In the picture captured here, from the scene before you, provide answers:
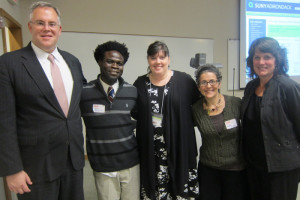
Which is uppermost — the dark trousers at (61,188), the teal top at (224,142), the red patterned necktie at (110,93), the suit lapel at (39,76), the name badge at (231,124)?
the suit lapel at (39,76)

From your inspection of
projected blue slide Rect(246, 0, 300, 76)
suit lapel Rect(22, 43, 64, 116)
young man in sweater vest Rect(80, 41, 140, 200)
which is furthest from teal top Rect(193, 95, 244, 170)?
projected blue slide Rect(246, 0, 300, 76)

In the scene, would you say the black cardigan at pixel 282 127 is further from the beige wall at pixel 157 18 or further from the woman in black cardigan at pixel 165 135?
the beige wall at pixel 157 18

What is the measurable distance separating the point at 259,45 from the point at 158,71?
744mm

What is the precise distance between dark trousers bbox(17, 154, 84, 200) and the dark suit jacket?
50 millimetres

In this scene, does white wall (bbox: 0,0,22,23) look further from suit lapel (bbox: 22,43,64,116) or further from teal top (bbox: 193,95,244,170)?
teal top (bbox: 193,95,244,170)

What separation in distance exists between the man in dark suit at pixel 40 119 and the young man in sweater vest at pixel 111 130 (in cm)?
16

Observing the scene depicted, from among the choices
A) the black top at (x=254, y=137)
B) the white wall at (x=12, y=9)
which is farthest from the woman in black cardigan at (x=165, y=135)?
the white wall at (x=12, y=9)

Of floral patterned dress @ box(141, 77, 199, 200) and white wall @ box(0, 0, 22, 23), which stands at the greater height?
white wall @ box(0, 0, 22, 23)

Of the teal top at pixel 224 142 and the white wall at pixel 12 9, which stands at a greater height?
the white wall at pixel 12 9

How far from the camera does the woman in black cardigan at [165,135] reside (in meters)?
1.60

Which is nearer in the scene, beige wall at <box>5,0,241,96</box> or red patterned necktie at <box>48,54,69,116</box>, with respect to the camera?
red patterned necktie at <box>48,54,69,116</box>

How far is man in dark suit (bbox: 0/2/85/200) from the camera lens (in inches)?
45.5

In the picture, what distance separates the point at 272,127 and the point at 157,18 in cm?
314

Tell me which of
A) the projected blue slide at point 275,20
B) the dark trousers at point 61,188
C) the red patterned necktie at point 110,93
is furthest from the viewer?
the projected blue slide at point 275,20
